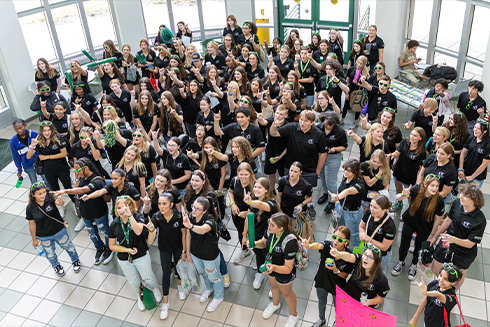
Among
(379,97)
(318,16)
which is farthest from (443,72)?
(318,16)

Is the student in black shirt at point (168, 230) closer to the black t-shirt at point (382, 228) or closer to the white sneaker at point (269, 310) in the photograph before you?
the white sneaker at point (269, 310)

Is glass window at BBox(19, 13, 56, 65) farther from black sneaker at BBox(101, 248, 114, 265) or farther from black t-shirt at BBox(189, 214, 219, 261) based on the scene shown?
black t-shirt at BBox(189, 214, 219, 261)

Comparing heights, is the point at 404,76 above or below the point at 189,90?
below

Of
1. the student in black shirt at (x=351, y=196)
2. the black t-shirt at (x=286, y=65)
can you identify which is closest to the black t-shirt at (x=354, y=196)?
the student in black shirt at (x=351, y=196)

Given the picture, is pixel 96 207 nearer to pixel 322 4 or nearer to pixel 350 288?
pixel 350 288

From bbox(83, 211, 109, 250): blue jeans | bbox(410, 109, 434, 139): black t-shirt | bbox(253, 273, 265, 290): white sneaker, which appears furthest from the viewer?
bbox(410, 109, 434, 139): black t-shirt

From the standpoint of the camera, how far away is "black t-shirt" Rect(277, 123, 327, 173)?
566cm

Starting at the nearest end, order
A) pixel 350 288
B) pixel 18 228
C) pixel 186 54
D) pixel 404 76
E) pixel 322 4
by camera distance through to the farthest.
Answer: pixel 350 288 → pixel 18 228 → pixel 186 54 → pixel 404 76 → pixel 322 4

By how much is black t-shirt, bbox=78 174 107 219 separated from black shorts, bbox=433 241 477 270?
4.20 metres

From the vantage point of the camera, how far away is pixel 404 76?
9805mm

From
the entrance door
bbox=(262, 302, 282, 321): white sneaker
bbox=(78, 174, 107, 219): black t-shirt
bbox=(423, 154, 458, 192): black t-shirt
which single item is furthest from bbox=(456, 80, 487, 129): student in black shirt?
bbox=(78, 174, 107, 219): black t-shirt

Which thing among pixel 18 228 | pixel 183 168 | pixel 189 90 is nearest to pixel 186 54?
pixel 189 90

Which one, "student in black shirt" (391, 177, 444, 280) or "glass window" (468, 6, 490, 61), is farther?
"glass window" (468, 6, 490, 61)

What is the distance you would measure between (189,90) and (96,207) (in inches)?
115
